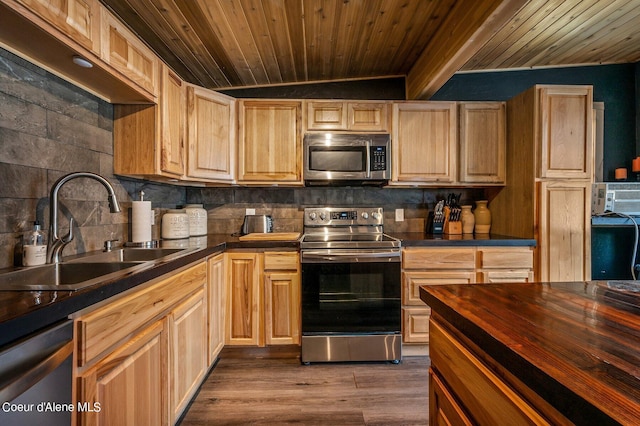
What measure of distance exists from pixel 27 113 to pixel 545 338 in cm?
204

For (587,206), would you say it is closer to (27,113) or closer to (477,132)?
(477,132)

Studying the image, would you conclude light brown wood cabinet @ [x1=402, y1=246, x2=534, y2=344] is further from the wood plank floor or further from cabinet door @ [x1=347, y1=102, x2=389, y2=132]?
cabinet door @ [x1=347, y1=102, x2=389, y2=132]

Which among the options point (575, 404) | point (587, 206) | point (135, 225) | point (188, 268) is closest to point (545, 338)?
point (575, 404)

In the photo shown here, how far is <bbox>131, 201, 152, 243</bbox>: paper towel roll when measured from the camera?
199 centimetres

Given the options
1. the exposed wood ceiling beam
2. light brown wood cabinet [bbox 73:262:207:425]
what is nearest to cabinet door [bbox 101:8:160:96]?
light brown wood cabinet [bbox 73:262:207:425]

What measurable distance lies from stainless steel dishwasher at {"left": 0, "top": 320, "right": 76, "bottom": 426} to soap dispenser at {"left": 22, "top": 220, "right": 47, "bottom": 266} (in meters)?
0.74

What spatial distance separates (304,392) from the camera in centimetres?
188

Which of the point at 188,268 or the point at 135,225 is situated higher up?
the point at 135,225

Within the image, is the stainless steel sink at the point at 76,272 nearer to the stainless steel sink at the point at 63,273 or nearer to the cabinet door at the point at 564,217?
the stainless steel sink at the point at 63,273

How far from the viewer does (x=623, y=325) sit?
2.25 feet

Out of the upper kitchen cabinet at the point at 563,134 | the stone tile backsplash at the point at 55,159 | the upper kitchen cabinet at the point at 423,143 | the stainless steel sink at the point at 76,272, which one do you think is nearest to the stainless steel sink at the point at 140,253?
the stainless steel sink at the point at 76,272

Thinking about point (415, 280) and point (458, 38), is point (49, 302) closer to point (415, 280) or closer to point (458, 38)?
point (415, 280)

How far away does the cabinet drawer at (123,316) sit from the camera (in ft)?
2.93

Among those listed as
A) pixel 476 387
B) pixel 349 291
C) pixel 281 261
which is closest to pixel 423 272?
pixel 349 291
